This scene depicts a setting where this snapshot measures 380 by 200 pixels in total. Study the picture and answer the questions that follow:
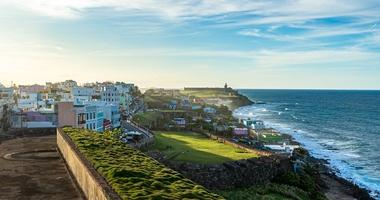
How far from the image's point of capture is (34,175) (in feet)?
75.6

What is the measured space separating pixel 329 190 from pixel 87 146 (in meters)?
38.3

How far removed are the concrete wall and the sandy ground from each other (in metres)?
0.40

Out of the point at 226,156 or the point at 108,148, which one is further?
the point at 226,156

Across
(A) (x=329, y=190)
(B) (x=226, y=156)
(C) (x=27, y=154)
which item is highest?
(C) (x=27, y=154)

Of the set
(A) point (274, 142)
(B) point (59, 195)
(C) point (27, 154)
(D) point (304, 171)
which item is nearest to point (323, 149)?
(A) point (274, 142)

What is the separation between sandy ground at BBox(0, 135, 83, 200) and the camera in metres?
19.2

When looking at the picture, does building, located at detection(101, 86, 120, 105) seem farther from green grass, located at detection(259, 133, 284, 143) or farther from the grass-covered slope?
the grass-covered slope

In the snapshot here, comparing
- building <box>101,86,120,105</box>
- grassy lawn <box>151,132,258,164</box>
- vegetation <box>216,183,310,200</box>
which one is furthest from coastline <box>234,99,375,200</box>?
building <box>101,86,120,105</box>

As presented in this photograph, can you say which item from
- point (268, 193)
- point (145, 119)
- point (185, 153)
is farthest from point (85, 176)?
point (145, 119)

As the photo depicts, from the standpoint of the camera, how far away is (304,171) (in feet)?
186

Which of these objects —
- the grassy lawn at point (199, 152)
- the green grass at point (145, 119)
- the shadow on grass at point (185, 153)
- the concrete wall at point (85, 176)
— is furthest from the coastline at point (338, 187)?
the green grass at point (145, 119)

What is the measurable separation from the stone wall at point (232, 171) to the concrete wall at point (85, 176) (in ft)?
55.6

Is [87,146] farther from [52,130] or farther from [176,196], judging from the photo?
[52,130]

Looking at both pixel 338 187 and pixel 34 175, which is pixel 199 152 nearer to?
pixel 338 187
